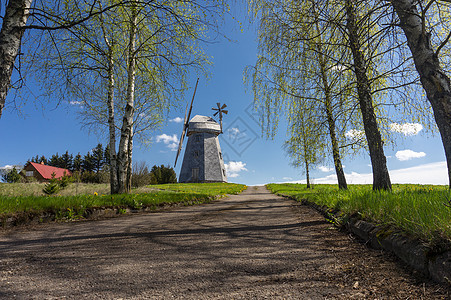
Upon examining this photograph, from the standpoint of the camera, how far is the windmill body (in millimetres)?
34250

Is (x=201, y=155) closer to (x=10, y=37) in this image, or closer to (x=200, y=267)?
(x=10, y=37)

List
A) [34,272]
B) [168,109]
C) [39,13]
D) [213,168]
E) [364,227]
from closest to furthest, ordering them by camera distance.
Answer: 1. [34,272]
2. [364,227]
3. [39,13]
4. [168,109]
5. [213,168]

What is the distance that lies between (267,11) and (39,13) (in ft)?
17.0

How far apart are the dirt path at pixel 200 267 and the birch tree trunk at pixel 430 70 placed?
2795mm

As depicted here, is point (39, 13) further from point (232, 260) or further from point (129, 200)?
point (232, 260)

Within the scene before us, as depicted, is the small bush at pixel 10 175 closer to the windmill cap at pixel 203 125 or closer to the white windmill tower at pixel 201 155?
the white windmill tower at pixel 201 155

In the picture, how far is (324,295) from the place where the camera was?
1.76 meters

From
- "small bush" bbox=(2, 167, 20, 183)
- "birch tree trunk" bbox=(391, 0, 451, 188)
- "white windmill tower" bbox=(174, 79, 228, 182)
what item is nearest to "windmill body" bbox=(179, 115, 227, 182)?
"white windmill tower" bbox=(174, 79, 228, 182)

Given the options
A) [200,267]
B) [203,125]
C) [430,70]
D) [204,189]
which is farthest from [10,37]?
[203,125]

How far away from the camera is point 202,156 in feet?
114

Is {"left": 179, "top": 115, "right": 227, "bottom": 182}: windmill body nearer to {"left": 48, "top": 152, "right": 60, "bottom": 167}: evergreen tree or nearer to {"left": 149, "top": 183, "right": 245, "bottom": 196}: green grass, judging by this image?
{"left": 149, "top": 183, "right": 245, "bottom": 196}: green grass

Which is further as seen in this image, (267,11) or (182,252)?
(267,11)

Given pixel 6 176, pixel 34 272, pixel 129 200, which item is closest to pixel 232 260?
pixel 34 272

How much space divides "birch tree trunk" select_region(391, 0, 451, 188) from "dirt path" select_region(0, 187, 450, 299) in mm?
2795
